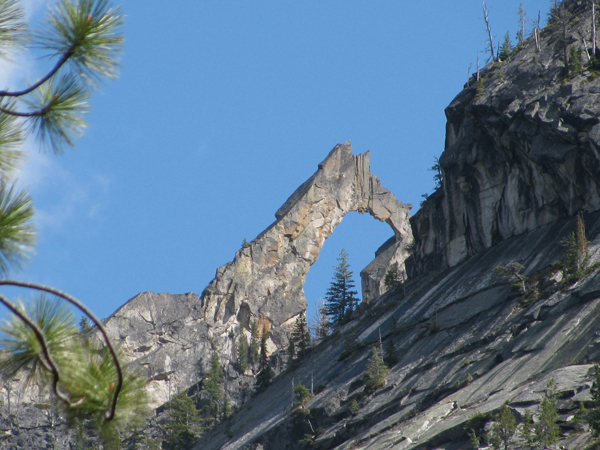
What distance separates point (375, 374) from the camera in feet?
148

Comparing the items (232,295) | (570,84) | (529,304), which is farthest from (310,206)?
(529,304)

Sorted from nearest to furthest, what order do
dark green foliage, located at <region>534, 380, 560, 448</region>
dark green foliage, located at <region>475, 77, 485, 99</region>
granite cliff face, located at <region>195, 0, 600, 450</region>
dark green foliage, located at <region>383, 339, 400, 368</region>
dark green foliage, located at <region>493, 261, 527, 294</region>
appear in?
dark green foliage, located at <region>534, 380, 560, 448</region> < granite cliff face, located at <region>195, 0, 600, 450</region> < dark green foliage, located at <region>493, 261, 527, 294</region> < dark green foliage, located at <region>383, 339, 400, 368</region> < dark green foliage, located at <region>475, 77, 485, 99</region>

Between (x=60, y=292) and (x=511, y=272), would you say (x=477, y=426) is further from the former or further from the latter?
(x=60, y=292)

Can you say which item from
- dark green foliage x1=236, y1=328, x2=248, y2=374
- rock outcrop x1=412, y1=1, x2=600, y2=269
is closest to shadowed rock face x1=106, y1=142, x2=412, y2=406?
dark green foliage x1=236, y1=328, x2=248, y2=374

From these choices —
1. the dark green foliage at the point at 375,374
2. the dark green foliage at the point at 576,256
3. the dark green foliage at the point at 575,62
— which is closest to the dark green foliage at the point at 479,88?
the dark green foliage at the point at 575,62

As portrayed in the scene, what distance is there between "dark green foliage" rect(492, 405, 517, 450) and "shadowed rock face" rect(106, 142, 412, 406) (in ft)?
185

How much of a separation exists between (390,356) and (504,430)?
18.4 m

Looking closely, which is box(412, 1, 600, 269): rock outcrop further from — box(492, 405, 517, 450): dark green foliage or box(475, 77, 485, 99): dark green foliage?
box(492, 405, 517, 450): dark green foliage

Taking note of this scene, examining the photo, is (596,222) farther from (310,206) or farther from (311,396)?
(310,206)

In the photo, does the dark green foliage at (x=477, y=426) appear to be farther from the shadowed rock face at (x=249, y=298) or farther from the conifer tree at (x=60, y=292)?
the shadowed rock face at (x=249, y=298)

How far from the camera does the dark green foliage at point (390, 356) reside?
47.4 meters

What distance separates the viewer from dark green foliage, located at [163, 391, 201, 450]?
207ft

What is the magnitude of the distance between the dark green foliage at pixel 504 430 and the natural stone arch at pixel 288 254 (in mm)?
59238

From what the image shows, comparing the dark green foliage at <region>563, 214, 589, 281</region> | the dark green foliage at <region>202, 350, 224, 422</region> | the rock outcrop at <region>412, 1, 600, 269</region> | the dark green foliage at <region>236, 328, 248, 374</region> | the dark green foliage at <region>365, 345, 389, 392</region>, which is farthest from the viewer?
the dark green foliage at <region>236, 328, 248, 374</region>
